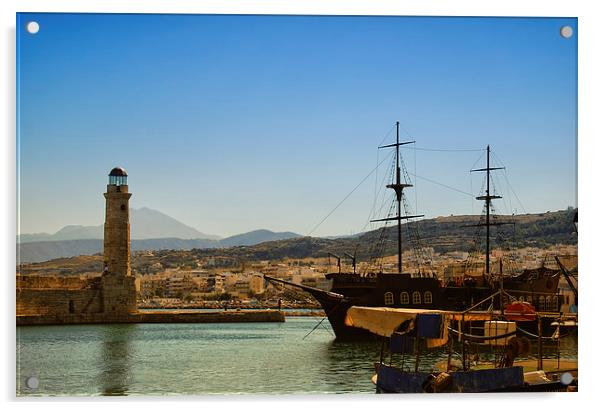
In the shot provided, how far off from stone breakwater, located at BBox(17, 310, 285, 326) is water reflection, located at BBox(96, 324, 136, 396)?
2105 millimetres

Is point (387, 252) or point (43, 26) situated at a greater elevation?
point (43, 26)

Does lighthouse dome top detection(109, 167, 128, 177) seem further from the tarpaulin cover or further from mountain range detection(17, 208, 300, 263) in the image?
the tarpaulin cover

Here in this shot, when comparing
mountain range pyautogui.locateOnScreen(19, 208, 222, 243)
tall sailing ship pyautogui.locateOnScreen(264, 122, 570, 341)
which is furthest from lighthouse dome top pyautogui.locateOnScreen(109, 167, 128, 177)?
tall sailing ship pyautogui.locateOnScreen(264, 122, 570, 341)

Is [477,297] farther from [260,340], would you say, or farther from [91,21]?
[91,21]

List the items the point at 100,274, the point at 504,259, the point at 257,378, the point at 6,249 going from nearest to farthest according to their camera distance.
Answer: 1. the point at 6,249
2. the point at 257,378
3. the point at 504,259
4. the point at 100,274

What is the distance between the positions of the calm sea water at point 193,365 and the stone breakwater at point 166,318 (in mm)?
5640

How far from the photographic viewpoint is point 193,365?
14742mm

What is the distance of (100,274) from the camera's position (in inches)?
1271

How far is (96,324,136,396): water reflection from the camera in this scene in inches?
424

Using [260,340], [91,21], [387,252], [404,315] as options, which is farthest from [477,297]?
[91,21]

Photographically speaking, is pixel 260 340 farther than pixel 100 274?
No

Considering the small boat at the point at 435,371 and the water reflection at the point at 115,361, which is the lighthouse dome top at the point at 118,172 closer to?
the water reflection at the point at 115,361

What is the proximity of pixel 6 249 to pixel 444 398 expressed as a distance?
443cm

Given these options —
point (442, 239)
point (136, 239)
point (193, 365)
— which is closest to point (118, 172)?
point (193, 365)
